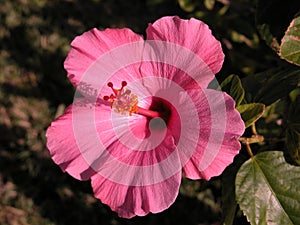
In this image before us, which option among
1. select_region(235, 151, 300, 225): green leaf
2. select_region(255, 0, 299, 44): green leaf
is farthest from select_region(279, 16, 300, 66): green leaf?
select_region(235, 151, 300, 225): green leaf

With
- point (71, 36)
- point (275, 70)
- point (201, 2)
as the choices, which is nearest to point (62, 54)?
point (71, 36)

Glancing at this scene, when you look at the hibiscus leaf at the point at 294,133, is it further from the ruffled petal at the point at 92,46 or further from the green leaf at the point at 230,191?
the ruffled petal at the point at 92,46

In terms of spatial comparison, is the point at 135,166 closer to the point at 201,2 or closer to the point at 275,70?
the point at 275,70

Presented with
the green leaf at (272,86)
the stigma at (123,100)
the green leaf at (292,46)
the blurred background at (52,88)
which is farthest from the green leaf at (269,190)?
the blurred background at (52,88)

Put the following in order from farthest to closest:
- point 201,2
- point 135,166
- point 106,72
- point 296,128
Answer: point 201,2
point 296,128
point 106,72
point 135,166

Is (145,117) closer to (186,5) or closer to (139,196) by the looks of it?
(139,196)

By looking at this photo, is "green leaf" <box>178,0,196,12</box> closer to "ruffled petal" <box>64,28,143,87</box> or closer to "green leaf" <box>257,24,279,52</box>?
"green leaf" <box>257,24,279,52</box>
